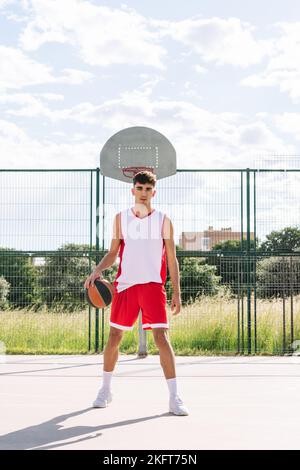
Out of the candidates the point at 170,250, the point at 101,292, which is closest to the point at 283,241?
the point at 101,292

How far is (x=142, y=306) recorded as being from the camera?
505cm

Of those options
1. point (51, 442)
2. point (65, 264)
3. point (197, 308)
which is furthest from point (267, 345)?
point (51, 442)

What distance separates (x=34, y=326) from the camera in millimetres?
9758

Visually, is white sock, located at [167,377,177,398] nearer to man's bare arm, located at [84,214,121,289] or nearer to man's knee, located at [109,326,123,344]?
man's knee, located at [109,326,123,344]

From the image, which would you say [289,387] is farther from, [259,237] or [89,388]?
[259,237]

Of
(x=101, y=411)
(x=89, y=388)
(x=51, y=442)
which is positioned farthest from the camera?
(x=89, y=388)

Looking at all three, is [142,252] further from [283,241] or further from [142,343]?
[283,241]

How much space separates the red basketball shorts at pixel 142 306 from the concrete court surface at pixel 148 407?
66 cm

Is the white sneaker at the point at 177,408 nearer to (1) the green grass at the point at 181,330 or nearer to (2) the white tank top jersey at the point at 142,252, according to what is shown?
(2) the white tank top jersey at the point at 142,252

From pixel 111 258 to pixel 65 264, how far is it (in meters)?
4.35

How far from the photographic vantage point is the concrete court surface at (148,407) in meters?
4.11

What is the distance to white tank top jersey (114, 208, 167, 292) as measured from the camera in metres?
5.09

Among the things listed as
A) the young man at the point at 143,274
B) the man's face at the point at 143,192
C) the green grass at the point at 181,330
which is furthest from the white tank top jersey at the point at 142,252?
the green grass at the point at 181,330

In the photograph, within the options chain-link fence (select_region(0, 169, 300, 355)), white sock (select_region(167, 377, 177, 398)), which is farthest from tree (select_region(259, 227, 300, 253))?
white sock (select_region(167, 377, 177, 398))
